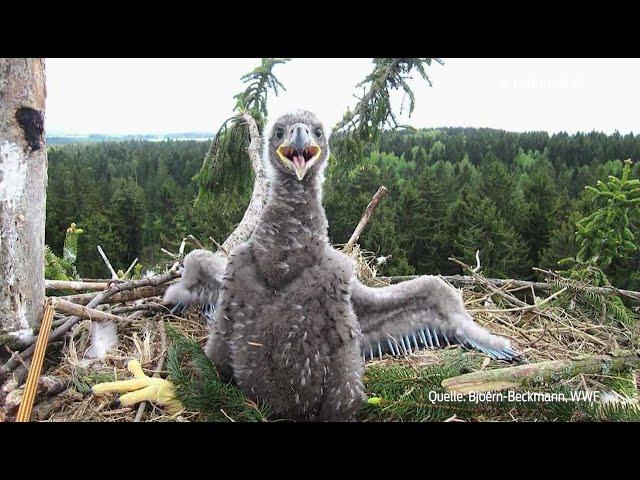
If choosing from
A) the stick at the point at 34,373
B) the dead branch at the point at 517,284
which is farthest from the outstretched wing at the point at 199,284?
the dead branch at the point at 517,284

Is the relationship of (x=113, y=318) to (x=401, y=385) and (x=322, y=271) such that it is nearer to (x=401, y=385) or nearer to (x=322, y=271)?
(x=322, y=271)

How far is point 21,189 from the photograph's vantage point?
69.3 inches

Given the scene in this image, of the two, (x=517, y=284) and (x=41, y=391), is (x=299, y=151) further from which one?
(x=517, y=284)

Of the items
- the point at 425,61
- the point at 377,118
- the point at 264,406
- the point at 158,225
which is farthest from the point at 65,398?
the point at 425,61

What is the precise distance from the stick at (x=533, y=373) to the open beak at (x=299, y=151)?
0.91m

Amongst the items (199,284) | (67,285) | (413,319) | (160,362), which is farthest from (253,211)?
(413,319)

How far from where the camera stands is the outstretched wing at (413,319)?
78.7 inches

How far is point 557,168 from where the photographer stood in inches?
184

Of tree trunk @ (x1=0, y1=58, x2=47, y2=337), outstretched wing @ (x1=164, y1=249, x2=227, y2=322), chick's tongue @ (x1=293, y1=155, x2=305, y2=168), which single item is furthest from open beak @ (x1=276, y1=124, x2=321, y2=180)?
tree trunk @ (x1=0, y1=58, x2=47, y2=337)

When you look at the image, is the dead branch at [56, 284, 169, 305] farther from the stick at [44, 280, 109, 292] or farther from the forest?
the forest

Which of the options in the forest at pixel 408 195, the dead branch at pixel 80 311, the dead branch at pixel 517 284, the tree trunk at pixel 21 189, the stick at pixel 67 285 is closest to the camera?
the tree trunk at pixel 21 189

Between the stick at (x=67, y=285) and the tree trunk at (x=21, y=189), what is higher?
the tree trunk at (x=21, y=189)

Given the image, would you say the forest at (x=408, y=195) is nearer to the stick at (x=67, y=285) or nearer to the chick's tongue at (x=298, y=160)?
the stick at (x=67, y=285)

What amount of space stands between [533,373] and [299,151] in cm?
116
